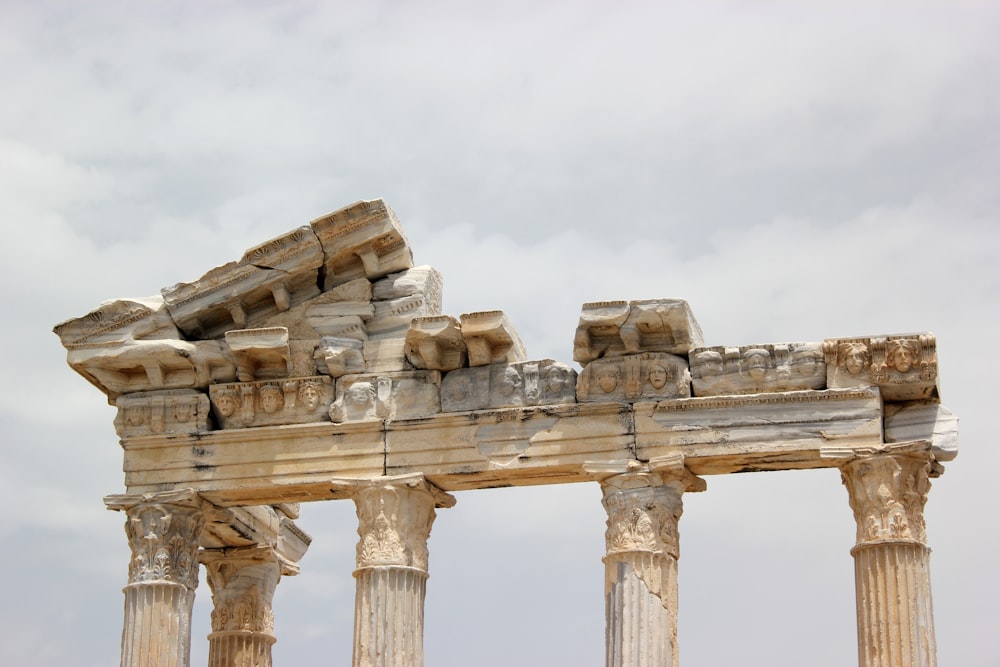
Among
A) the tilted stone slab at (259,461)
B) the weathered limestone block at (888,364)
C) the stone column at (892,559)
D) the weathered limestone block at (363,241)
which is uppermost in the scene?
the weathered limestone block at (363,241)

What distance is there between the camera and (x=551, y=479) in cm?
2381

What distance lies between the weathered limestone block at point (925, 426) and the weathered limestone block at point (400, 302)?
5617mm

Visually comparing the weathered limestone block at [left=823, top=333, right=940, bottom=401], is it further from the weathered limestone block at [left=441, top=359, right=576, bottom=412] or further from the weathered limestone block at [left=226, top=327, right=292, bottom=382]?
the weathered limestone block at [left=226, top=327, right=292, bottom=382]

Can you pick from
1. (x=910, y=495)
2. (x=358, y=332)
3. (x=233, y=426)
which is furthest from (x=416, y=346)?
(x=910, y=495)

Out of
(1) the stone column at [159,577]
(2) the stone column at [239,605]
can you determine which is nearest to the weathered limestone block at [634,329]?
(1) the stone column at [159,577]

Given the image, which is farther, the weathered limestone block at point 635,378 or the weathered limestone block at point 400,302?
the weathered limestone block at point 400,302

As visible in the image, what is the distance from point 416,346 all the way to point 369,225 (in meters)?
1.64

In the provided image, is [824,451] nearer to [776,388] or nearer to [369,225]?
[776,388]

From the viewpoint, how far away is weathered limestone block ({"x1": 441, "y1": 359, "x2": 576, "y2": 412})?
77.7 feet

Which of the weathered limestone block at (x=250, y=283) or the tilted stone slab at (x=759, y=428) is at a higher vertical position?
the weathered limestone block at (x=250, y=283)

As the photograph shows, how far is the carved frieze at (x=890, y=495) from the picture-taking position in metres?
21.9

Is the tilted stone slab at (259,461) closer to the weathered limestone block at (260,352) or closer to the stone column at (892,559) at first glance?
the weathered limestone block at (260,352)

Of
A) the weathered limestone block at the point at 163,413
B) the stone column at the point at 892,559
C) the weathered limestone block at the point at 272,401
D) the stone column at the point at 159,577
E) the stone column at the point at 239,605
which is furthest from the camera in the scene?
the stone column at the point at 239,605

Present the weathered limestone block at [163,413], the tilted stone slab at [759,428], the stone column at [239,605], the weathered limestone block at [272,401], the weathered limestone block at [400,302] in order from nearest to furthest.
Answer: the tilted stone slab at [759,428] < the weathered limestone block at [272,401] < the weathered limestone block at [400,302] < the weathered limestone block at [163,413] < the stone column at [239,605]
